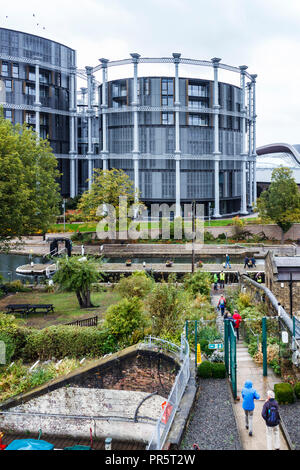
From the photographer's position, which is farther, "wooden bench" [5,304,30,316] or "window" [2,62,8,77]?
"window" [2,62,8,77]

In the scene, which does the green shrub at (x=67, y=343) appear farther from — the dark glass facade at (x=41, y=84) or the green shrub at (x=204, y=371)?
the dark glass facade at (x=41, y=84)

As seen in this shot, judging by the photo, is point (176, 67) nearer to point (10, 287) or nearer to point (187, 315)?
point (10, 287)

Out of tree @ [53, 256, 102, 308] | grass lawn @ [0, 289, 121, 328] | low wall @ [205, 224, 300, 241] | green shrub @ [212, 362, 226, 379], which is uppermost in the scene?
low wall @ [205, 224, 300, 241]

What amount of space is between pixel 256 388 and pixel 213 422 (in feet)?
7.70

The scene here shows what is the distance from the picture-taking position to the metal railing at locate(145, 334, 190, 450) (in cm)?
1002

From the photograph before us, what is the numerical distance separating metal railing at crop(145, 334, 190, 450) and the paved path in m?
1.44

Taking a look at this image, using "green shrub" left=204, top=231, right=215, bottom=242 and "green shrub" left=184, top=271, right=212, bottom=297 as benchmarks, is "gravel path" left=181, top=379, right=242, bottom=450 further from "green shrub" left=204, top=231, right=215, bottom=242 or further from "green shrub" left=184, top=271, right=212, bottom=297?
"green shrub" left=204, top=231, right=215, bottom=242

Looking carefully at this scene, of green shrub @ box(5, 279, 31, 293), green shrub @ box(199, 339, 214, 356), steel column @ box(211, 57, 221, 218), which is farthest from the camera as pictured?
steel column @ box(211, 57, 221, 218)

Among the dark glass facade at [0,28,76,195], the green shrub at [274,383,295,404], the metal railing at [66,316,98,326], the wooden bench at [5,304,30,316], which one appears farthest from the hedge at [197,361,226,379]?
the dark glass facade at [0,28,76,195]

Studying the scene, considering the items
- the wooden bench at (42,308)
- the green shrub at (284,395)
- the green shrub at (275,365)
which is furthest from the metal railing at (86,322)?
the green shrub at (284,395)

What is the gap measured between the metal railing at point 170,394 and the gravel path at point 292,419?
2481 millimetres

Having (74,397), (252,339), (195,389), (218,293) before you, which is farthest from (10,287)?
(195,389)

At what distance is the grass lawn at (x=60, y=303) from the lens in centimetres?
2345

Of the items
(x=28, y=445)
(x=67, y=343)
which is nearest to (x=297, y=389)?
(x=28, y=445)
